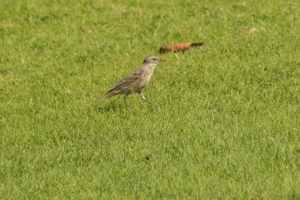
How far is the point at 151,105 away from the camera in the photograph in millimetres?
10297

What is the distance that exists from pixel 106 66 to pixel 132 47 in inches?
50.0

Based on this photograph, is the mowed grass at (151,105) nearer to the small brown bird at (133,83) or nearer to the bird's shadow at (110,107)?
the bird's shadow at (110,107)

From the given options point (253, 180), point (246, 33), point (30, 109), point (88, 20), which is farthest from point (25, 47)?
point (253, 180)

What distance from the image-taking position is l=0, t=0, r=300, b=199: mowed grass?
7.46 meters

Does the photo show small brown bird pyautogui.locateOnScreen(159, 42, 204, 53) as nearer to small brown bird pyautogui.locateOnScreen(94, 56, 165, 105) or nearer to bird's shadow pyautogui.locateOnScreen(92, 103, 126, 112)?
small brown bird pyautogui.locateOnScreen(94, 56, 165, 105)

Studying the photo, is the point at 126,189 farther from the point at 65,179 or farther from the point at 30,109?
the point at 30,109

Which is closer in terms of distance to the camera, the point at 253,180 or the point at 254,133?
the point at 253,180

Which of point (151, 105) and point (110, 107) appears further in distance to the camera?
point (110, 107)

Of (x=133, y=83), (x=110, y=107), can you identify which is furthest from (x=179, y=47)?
(x=110, y=107)

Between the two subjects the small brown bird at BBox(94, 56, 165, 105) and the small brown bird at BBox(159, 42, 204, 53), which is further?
the small brown bird at BBox(159, 42, 204, 53)

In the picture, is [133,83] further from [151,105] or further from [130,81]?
[151,105]

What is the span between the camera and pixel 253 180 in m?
7.15

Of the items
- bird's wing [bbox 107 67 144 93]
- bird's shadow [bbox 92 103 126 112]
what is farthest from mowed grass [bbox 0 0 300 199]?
bird's wing [bbox 107 67 144 93]

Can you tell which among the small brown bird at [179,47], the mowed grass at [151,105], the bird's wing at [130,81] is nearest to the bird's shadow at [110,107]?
the mowed grass at [151,105]
